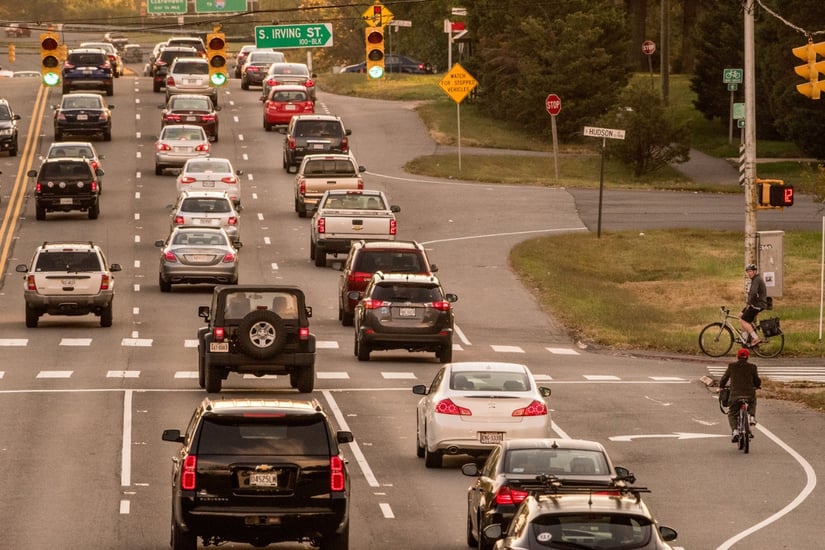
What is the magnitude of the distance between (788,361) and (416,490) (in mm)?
16531

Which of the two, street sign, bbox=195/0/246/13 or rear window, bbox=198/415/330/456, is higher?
street sign, bbox=195/0/246/13

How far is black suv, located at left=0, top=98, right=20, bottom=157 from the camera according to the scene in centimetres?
7019

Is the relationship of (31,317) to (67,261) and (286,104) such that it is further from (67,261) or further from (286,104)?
(286,104)

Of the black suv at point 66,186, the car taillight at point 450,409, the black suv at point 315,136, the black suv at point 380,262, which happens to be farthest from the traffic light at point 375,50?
the black suv at point 315,136

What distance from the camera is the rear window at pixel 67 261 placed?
4025 cm

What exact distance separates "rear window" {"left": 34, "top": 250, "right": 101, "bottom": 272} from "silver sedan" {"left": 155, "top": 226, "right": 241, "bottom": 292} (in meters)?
4.46

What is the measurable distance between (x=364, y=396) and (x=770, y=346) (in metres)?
10.7

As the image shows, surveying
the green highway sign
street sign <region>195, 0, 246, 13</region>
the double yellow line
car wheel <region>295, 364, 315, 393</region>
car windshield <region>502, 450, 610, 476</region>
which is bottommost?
car wheel <region>295, 364, 315, 393</region>

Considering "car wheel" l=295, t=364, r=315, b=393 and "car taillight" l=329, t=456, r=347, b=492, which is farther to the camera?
"car wheel" l=295, t=364, r=315, b=393

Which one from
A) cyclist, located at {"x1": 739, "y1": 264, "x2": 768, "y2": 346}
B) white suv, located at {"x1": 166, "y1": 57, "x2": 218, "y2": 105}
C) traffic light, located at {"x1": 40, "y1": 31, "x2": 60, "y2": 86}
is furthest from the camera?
white suv, located at {"x1": 166, "y1": 57, "x2": 218, "y2": 105}

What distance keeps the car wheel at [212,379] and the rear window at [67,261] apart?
969 cm

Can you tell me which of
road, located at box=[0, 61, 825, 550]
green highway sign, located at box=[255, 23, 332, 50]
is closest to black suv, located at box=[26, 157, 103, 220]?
road, located at box=[0, 61, 825, 550]

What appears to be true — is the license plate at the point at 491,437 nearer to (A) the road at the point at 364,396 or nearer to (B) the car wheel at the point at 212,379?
(A) the road at the point at 364,396

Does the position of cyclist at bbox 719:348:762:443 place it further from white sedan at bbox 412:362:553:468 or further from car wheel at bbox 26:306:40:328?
car wheel at bbox 26:306:40:328
